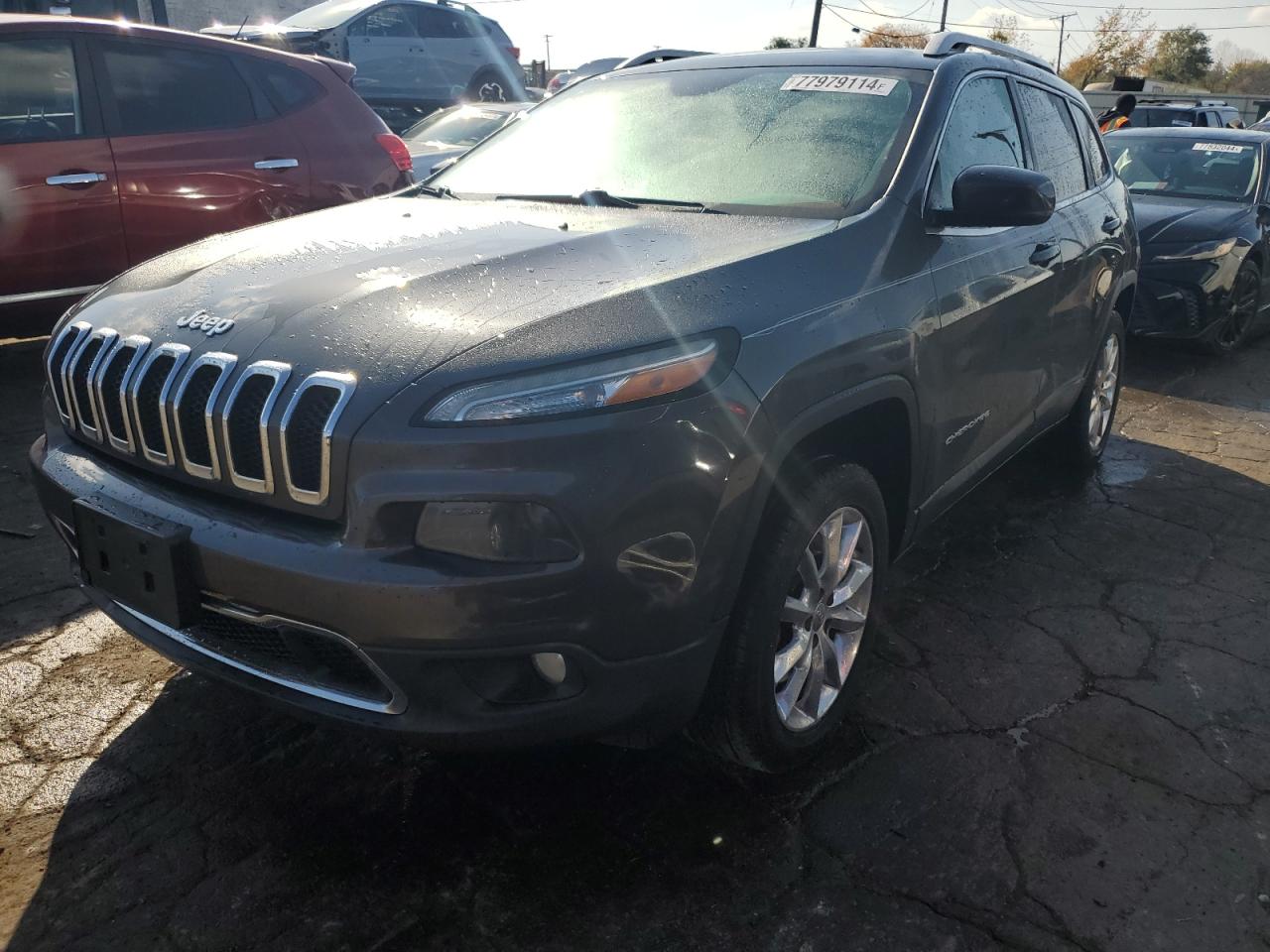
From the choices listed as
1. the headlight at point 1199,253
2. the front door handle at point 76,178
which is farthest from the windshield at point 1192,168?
the front door handle at point 76,178

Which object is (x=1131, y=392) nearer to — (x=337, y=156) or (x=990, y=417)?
(x=990, y=417)

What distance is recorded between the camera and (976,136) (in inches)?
124

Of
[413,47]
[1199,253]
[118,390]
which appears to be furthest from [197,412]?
[413,47]

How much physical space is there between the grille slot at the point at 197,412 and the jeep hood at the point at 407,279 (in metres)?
0.04

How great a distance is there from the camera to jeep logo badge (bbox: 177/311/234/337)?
2.06 m

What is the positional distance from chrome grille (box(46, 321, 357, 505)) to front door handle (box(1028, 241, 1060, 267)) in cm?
241

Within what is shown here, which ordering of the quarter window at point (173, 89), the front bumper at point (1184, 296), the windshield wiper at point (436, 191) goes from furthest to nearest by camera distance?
the front bumper at point (1184, 296) → the quarter window at point (173, 89) → the windshield wiper at point (436, 191)

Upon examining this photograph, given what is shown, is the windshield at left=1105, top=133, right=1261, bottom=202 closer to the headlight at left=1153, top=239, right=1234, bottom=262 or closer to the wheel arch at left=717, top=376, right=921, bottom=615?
the headlight at left=1153, top=239, right=1234, bottom=262

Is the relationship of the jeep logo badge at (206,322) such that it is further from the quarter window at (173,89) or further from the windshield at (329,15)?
the windshield at (329,15)

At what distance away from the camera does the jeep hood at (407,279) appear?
194 centimetres

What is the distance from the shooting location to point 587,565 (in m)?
1.79

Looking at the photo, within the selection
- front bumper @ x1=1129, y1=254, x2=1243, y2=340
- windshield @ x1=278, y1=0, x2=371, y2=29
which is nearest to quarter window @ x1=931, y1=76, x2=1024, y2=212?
front bumper @ x1=1129, y1=254, x2=1243, y2=340

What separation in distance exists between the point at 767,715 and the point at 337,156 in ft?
14.6

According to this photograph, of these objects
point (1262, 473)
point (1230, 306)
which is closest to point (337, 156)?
point (1262, 473)
